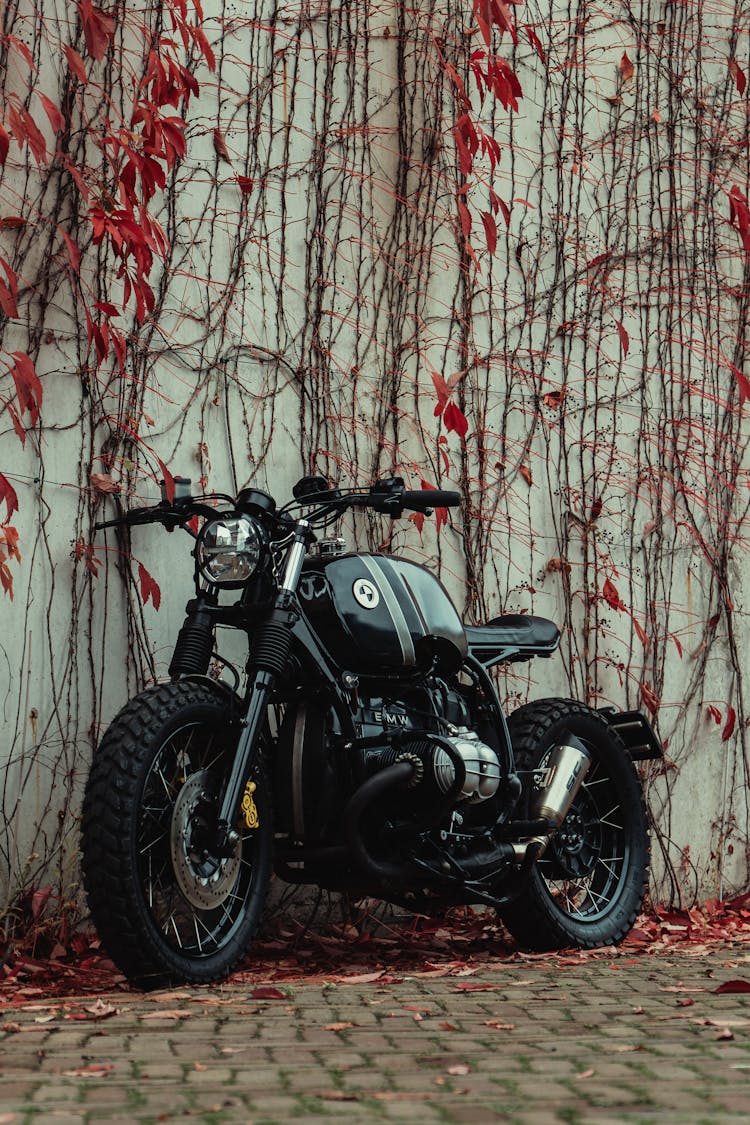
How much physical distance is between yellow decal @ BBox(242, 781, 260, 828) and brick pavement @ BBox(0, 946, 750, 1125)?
17.0 inches

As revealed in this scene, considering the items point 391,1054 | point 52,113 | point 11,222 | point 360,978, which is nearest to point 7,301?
point 11,222

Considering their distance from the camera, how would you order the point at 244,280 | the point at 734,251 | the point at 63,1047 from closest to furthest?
1. the point at 63,1047
2. the point at 244,280
3. the point at 734,251

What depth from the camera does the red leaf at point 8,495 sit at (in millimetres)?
4277

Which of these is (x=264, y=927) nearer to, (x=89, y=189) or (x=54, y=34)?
(x=89, y=189)

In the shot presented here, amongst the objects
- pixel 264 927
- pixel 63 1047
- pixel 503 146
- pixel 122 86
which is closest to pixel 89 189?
pixel 122 86

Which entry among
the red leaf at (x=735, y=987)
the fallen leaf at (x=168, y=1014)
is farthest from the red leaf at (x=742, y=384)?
the fallen leaf at (x=168, y=1014)

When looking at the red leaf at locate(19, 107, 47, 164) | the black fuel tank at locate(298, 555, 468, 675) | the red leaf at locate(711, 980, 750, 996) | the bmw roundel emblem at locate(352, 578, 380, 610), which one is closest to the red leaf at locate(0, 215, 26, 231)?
the red leaf at locate(19, 107, 47, 164)

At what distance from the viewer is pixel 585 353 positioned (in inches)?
226

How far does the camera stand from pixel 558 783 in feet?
15.3

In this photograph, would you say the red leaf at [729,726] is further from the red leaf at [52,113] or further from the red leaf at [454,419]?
the red leaf at [52,113]

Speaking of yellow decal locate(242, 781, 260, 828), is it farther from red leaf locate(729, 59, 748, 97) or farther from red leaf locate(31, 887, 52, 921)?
red leaf locate(729, 59, 748, 97)

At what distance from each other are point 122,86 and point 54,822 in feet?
8.17

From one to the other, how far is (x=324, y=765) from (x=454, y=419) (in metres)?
1.73

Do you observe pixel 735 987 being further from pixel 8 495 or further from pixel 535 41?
pixel 535 41
